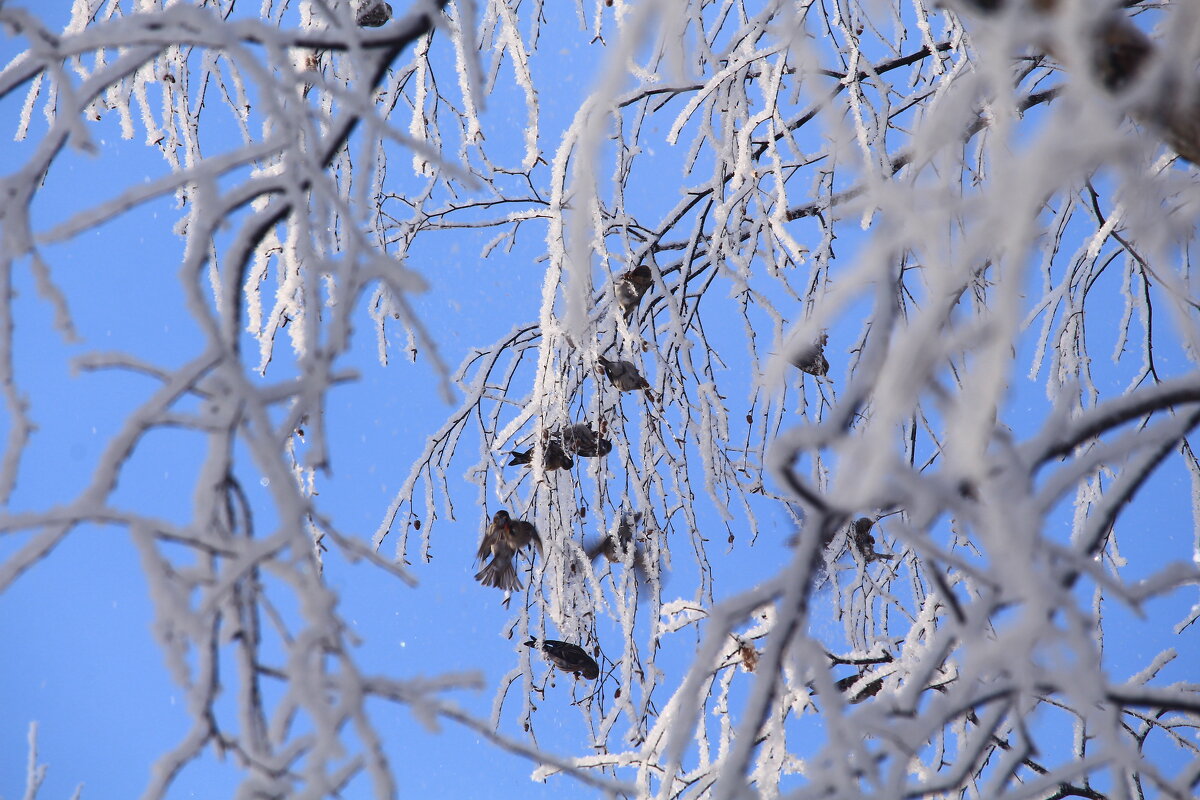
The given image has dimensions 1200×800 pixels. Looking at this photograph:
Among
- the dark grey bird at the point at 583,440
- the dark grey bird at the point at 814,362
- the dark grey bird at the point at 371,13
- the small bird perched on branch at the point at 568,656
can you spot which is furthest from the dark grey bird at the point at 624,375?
the dark grey bird at the point at 371,13

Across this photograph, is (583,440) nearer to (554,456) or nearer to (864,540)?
(554,456)

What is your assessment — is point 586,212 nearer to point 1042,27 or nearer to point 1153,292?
point 1042,27

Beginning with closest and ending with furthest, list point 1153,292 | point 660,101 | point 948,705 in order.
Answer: point 948,705, point 660,101, point 1153,292

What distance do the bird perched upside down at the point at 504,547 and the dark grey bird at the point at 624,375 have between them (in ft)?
0.83

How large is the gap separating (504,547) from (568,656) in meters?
0.17

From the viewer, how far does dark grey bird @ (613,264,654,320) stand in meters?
1.42

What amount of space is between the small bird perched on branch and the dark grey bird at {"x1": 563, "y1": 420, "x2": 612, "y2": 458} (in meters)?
0.28

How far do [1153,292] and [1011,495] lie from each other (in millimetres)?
1511

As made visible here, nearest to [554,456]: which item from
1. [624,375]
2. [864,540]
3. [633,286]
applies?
[624,375]

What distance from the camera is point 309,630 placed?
1.52 ft

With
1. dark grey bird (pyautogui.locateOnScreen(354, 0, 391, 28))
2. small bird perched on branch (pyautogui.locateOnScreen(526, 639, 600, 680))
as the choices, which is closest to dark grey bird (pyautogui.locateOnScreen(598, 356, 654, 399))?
small bird perched on branch (pyautogui.locateOnScreen(526, 639, 600, 680))

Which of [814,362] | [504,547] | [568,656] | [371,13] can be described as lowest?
[568,656]

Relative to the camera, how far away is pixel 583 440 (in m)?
1.35

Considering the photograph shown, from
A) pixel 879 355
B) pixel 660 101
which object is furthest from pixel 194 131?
pixel 879 355
